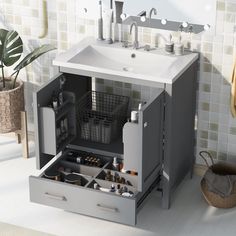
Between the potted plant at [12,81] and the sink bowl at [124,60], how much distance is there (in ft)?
1.14

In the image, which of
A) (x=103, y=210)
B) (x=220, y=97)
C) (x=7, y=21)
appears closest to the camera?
(x=103, y=210)

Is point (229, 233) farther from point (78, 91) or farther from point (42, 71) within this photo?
point (42, 71)

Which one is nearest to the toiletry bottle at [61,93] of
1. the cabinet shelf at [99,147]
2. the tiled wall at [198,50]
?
the cabinet shelf at [99,147]

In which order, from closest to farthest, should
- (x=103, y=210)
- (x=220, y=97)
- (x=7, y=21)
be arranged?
(x=103, y=210) < (x=220, y=97) < (x=7, y=21)

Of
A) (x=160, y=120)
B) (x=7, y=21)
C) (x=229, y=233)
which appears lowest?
(x=229, y=233)

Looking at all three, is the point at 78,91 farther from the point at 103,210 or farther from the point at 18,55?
the point at 103,210

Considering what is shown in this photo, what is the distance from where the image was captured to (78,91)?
4.84m

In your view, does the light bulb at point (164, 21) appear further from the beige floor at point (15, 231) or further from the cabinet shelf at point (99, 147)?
the beige floor at point (15, 231)

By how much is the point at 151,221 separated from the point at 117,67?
3.20 feet

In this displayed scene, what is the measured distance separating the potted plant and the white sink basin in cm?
34

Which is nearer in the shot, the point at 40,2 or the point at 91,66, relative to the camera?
the point at 91,66

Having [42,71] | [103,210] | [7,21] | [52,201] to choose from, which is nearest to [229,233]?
[103,210]

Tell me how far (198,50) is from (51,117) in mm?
1013

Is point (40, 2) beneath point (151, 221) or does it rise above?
above
